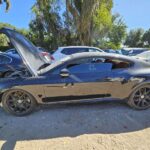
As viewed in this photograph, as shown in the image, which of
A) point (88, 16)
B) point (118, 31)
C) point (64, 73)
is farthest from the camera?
point (118, 31)

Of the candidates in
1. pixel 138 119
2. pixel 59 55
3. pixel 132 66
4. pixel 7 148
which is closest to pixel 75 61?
pixel 132 66

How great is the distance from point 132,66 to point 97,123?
1620 mm

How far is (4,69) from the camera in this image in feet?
29.4

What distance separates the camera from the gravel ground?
13.3ft

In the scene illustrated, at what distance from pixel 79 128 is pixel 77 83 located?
1039 millimetres

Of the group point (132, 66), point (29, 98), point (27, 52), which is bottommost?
point (29, 98)

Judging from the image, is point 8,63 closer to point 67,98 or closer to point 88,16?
point 67,98

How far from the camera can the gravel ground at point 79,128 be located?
404 centimetres

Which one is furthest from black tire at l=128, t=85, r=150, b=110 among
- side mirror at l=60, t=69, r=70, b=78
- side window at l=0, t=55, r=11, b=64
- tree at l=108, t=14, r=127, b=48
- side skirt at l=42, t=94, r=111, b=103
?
tree at l=108, t=14, r=127, b=48

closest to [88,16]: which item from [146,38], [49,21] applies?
[49,21]

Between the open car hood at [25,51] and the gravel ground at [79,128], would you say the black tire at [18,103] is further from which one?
the open car hood at [25,51]

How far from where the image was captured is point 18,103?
527 centimetres

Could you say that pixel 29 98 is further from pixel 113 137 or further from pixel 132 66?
pixel 132 66

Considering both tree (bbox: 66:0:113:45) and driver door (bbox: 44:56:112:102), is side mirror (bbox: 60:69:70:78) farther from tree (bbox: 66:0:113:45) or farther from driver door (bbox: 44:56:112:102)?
tree (bbox: 66:0:113:45)
